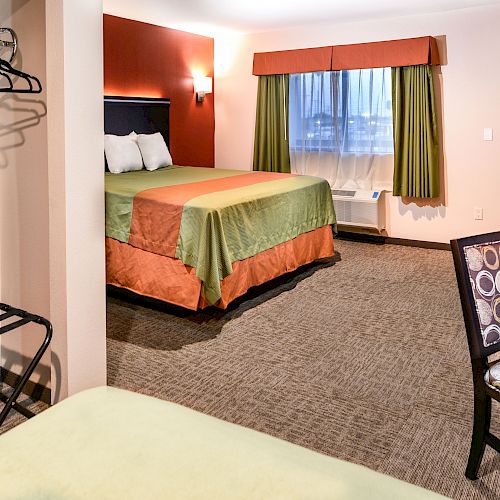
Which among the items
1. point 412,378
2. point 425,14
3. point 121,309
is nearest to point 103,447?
point 412,378

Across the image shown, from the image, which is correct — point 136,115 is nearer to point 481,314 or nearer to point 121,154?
point 121,154

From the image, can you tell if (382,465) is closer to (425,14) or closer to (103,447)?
(103,447)

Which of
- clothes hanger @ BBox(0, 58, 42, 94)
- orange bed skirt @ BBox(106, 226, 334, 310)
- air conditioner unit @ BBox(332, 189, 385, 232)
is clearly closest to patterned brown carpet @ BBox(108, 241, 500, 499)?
orange bed skirt @ BBox(106, 226, 334, 310)

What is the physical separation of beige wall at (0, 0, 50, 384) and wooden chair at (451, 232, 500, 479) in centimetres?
160

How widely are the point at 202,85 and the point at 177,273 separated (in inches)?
144

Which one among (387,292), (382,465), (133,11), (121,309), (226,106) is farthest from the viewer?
(226,106)

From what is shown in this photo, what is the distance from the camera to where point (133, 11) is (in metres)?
5.34

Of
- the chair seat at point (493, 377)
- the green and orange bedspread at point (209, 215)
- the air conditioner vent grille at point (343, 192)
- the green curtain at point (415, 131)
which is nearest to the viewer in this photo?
the chair seat at point (493, 377)

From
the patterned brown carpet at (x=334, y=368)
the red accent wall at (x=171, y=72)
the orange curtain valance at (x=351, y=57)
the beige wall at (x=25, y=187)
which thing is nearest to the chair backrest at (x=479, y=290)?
the patterned brown carpet at (x=334, y=368)

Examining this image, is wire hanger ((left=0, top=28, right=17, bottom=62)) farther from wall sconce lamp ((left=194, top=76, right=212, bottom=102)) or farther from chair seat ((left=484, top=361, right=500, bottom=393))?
wall sconce lamp ((left=194, top=76, right=212, bottom=102))

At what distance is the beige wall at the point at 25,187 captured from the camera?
7.35 feet

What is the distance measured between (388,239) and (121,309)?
327 cm

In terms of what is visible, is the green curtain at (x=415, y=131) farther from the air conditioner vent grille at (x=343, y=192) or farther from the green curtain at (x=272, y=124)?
the green curtain at (x=272, y=124)

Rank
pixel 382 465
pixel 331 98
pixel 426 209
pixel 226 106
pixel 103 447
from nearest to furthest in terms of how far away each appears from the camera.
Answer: pixel 103 447
pixel 382 465
pixel 426 209
pixel 331 98
pixel 226 106
